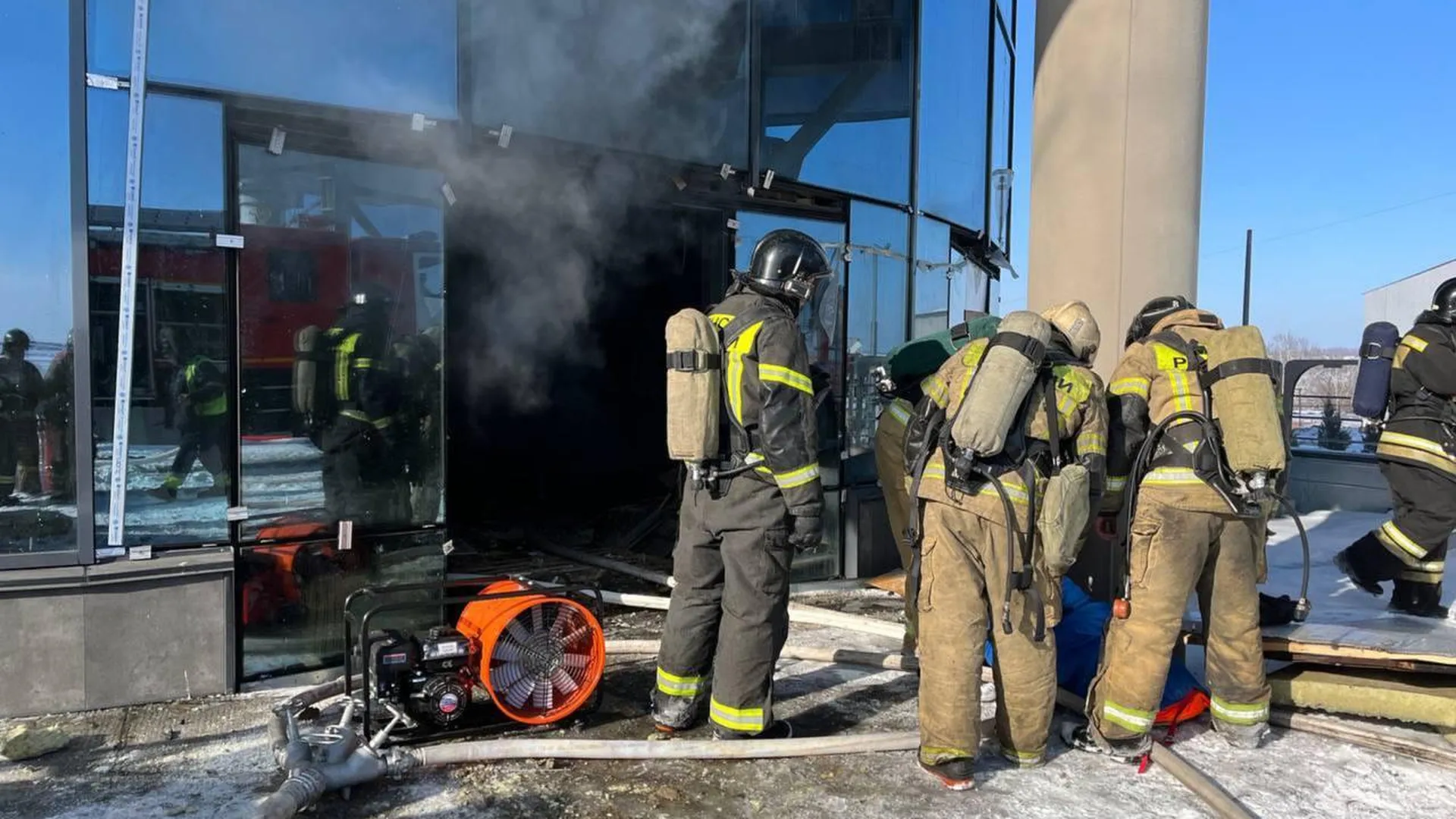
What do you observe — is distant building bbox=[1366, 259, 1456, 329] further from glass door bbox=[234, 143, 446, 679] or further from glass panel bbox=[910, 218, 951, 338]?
glass door bbox=[234, 143, 446, 679]

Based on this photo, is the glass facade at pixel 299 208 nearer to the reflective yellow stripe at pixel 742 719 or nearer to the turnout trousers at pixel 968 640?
the turnout trousers at pixel 968 640

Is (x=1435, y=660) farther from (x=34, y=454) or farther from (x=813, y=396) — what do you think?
(x=34, y=454)

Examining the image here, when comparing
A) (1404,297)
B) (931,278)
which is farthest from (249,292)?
(1404,297)

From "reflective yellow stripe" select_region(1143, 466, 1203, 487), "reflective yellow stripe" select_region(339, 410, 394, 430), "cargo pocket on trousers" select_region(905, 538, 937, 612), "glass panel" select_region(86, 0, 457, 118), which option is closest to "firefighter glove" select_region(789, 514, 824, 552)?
"cargo pocket on trousers" select_region(905, 538, 937, 612)

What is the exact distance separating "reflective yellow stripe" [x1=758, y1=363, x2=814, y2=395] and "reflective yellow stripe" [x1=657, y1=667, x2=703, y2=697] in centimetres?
128

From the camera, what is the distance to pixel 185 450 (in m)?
4.04

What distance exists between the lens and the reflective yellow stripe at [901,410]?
15.5ft

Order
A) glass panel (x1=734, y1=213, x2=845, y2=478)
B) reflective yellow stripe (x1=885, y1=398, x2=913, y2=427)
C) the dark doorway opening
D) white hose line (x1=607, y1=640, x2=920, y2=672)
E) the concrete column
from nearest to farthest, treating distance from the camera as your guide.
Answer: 1. white hose line (x1=607, y1=640, x2=920, y2=672)
2. reflective yellow stripe (x1=885, y1=398, x2=913, y2=427)
3. the concrete column
4. glass panel (x1=734, y1=213, x2=845, y2=478)
5. the dark doorway opening

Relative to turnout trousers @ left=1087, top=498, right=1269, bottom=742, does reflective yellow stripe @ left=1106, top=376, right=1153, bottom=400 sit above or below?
above

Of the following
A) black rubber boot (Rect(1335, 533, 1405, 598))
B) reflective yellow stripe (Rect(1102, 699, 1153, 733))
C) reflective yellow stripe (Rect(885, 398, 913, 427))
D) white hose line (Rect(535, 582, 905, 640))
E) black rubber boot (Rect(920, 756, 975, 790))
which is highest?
reflective yellow stripe (Rect(885, 398, 913, 427))

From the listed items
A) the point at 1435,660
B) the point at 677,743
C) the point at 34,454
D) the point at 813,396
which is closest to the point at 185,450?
the point at 34,454

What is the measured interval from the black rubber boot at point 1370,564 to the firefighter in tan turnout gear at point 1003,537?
9.08 ft

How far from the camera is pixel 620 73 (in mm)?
5375

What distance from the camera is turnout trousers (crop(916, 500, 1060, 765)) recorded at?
326cm
